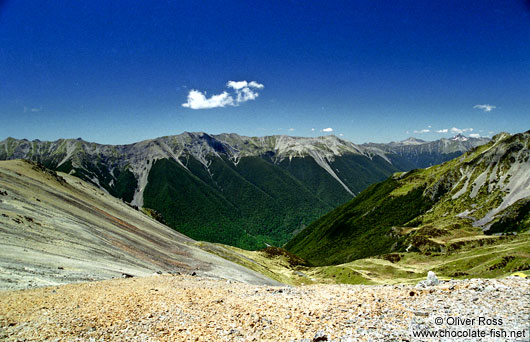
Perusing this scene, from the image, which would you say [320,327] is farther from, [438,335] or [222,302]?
[222,302]

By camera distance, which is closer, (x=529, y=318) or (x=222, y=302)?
(x=529, y=318)

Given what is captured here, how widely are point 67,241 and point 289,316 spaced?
4523 cm

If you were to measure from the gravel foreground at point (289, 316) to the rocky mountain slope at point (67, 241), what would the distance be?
11.8 metres

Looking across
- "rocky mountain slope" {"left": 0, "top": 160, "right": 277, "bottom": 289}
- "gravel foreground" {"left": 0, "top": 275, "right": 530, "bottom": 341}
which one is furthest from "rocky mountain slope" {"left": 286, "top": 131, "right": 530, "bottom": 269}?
"gravel foreground" {"left": 0, "top": 275, "right": 530, "bottom": 341}

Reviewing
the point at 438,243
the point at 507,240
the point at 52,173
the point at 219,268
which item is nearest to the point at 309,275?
the point at 219,268

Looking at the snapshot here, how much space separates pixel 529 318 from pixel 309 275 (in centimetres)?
11379

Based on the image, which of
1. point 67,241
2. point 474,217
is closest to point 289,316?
point 67,241

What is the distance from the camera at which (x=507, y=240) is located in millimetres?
113188

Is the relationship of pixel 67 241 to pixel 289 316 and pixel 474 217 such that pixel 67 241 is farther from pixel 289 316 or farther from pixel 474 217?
pixel 474 217

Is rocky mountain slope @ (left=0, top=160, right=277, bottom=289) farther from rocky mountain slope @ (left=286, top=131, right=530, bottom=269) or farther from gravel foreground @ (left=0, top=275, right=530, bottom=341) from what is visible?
rocky mountain slope @ (left=286, top=131, right=530, bottom=269)

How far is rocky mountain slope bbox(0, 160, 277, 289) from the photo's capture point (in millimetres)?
31453

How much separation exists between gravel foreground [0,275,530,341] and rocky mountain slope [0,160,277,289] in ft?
38.8

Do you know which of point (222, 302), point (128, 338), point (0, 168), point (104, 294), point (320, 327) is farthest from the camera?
point (0, 168)

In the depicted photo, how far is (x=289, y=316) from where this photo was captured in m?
15.1
